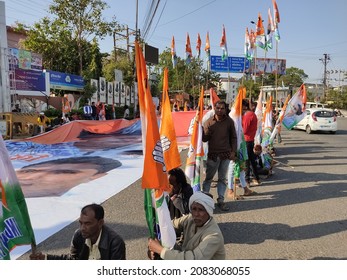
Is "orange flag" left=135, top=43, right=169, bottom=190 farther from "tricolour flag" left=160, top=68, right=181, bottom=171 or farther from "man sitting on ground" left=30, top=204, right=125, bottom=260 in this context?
"tricolour flag" left=160, top=68, right=181, bottom=171

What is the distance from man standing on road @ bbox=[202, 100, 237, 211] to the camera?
5.37 metres

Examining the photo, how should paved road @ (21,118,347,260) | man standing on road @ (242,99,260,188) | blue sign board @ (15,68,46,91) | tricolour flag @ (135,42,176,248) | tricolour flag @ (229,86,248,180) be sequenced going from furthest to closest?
blue sign board @ (15,68,46,91)
man standing on road @ (242,99,260,188)
tricolour flag @ (229,86,248,180)
paved road @ (21,118,347,260)
tricolour flag @ (135,42,176,248)

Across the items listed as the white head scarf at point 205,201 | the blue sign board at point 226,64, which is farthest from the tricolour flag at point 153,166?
the blue sign board at point 226,64

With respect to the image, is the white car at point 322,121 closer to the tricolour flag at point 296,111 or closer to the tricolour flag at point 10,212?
the tricolour flag at point 296,111

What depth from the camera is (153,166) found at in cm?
278

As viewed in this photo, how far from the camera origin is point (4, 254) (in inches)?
97.8

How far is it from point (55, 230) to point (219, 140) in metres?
2.77

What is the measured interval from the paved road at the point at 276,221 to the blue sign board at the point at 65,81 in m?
21.6

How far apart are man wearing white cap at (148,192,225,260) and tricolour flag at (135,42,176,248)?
0.39ft

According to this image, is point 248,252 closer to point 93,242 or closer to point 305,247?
point 305,247

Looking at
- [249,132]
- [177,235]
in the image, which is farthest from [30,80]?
[177,235]

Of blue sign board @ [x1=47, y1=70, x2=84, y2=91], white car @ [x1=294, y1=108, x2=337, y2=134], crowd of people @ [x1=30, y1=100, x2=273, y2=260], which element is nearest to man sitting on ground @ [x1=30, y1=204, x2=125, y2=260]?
crowd of people @ [x1=30, y1=100, x2=273, y2=260]

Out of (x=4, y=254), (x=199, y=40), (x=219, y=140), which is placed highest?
(x=199, y=40)
